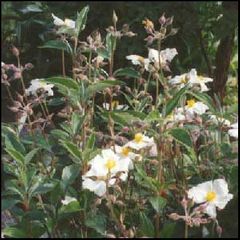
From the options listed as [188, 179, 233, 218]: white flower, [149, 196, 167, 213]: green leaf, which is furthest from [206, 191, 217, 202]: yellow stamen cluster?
[149, 196, 167, 213]: green leaf

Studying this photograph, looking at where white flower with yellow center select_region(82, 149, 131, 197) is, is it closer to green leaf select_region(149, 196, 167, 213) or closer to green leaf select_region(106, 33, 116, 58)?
green leaf select_region(149, 196, 167, 213)

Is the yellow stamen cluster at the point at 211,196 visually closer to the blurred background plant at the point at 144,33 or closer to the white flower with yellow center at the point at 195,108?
the white flower with yellow center at the point at 195,108

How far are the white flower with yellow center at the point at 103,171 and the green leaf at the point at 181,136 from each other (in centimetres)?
12

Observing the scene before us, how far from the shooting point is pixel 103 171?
153cm

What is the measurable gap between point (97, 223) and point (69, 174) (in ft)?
0.45

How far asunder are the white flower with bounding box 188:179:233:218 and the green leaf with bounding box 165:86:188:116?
0.21m

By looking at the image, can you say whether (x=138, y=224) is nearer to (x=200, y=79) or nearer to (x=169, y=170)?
(x=169, y=170)

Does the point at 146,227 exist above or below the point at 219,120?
below

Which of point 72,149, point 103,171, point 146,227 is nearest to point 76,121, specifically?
point 72,149

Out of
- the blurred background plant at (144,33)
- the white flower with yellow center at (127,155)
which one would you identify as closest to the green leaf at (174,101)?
the white flower with yellow center at (127,155)

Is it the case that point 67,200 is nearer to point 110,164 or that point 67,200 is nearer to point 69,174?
point 69,174

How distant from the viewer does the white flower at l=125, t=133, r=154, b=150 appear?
1.59m

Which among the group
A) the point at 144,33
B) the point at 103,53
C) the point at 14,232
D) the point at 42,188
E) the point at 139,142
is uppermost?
the point at 144,33

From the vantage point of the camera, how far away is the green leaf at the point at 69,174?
163 cm
